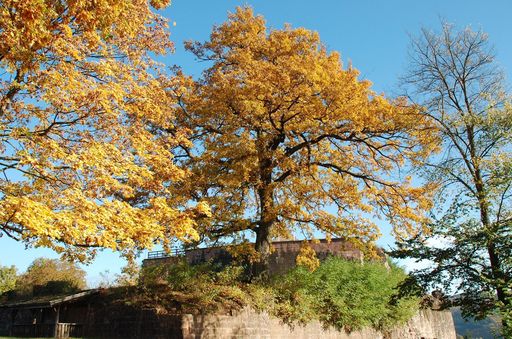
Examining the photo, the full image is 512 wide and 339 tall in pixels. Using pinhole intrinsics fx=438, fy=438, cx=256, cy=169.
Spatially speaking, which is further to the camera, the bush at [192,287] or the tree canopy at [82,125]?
the bush at [192,287]

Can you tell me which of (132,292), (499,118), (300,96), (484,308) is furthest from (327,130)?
(132,292)

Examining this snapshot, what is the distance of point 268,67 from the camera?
17.0m

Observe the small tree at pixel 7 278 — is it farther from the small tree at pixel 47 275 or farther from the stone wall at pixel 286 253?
the stone wall at pixel 286 253

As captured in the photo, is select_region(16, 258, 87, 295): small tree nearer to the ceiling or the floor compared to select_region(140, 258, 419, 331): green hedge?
nearer to the ceiling

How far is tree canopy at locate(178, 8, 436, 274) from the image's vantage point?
17000 mm

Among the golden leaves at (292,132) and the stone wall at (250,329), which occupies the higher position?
the golden leaves at (292,132)

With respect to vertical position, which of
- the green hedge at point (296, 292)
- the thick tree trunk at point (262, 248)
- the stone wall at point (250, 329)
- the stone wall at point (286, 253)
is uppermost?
the stone wall at point (286, 253)

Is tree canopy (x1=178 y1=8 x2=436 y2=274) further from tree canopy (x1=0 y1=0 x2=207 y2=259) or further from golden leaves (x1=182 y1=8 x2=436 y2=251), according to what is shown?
tree canopy (x1=0 y1=0 x2=207 y2=259)

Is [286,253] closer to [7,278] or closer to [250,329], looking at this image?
[250,329]

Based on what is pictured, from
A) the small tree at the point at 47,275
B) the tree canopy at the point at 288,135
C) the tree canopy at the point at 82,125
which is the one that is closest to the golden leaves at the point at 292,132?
the tree canopy at the point at 288,135

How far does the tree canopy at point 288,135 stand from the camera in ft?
55.8

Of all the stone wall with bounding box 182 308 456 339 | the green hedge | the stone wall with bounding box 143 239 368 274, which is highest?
the stone wall with bounding box 143 239 368 274

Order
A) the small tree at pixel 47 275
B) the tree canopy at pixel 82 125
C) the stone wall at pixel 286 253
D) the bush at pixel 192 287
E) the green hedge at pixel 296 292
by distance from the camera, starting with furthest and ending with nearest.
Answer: the small tree at pixel 47 275
the stone wall at pixel 286 253
the green hedge at pixel 296 292
the bush at pixel 192 287
the tree canopy at pixel 82 125

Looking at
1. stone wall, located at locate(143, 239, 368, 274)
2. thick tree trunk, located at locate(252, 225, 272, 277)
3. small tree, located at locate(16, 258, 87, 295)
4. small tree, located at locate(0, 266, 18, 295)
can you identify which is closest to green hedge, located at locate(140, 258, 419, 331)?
thick tree trunk, located at locate(252, 225, 272, 277)
